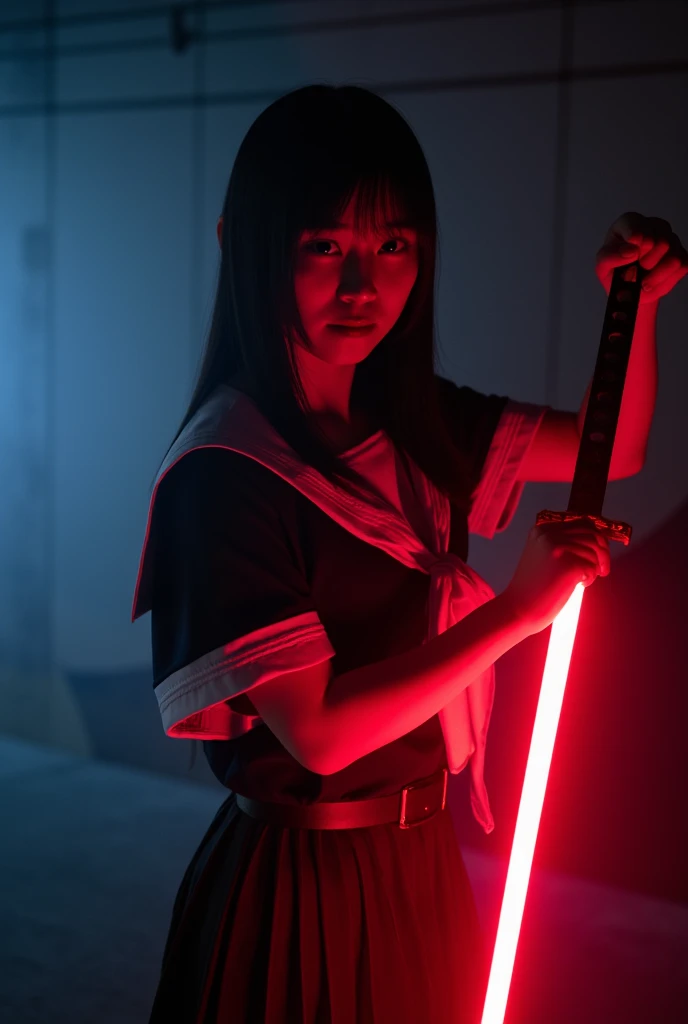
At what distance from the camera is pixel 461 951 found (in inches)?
41.4

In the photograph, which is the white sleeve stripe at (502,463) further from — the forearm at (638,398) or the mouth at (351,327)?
the mouth at (351,327)

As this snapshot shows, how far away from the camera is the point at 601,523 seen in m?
0.76

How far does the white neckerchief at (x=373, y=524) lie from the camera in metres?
0.88

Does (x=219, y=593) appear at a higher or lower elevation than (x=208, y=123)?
lower

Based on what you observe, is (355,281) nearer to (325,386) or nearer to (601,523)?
(325,386)

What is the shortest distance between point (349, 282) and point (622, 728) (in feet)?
5.97

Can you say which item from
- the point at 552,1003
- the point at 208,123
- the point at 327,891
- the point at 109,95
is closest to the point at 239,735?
the point at 327,891

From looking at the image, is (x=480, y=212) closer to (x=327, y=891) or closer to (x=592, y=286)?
(x=592, y=286)

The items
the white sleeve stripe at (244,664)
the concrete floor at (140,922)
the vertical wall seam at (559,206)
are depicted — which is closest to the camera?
the white sleeve stripe at (244,664)

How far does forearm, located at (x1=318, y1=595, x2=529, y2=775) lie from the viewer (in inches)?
30.9

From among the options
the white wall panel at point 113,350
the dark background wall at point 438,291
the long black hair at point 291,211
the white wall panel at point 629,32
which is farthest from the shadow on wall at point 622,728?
the long black hair at point 291,211

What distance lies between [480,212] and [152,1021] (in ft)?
6.59

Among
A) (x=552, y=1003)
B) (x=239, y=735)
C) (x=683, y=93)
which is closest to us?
(x=239, y=735)

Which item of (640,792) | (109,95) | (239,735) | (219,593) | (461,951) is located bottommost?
(640,792)
